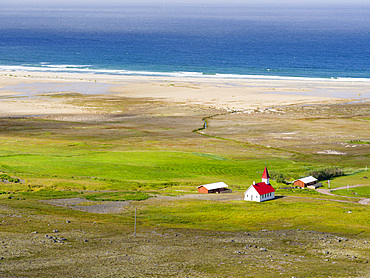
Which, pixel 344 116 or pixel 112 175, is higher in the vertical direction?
pixel 344 116

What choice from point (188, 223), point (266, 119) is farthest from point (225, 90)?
point (188, 223)

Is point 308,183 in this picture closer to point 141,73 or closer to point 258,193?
point 258,193

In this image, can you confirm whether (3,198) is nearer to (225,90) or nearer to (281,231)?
(281,231)

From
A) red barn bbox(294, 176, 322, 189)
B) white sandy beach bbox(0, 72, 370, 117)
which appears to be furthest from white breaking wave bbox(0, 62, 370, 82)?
red barn bbox(294, 176, 322, 189)

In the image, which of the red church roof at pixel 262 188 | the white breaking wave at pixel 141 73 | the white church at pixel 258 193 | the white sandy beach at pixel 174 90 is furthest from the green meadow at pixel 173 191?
the white breaking wave at pixel 141 73

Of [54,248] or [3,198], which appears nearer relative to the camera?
[54,248]

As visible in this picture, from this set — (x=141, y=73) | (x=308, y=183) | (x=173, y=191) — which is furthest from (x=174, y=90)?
(x=173, y=191)

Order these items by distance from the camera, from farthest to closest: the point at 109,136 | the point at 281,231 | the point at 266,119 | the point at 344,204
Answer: the point at 266,119 < the point at 109,136 < the point at 344,204 < the point at 281,231

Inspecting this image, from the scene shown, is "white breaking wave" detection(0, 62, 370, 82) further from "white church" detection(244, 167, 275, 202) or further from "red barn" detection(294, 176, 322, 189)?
"white church" detection(244, 167, 275, 202)

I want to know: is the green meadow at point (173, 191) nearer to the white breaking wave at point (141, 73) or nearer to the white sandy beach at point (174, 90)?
the white sandy beach at point (174, 90)
